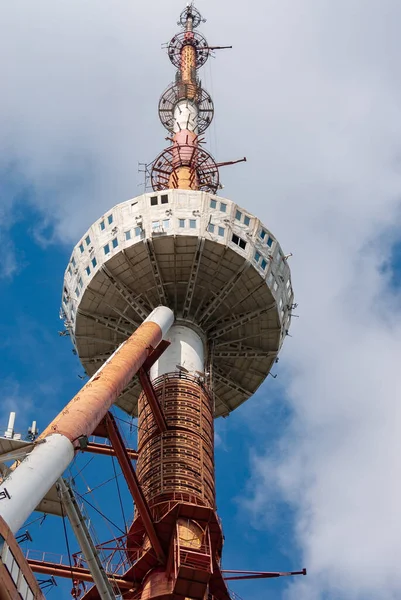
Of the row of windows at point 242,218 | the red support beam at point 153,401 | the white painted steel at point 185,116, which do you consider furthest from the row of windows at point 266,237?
the white painted steel at point 185,116

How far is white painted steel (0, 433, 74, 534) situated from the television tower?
5888 mm

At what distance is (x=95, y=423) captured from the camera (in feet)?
125

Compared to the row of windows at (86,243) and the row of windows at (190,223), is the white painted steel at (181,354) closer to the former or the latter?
the row of windows at (190,223)

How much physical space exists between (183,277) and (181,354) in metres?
5.02

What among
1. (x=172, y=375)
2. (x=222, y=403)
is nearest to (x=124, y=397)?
(x=222, y=403)

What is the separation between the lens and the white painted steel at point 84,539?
36.8 metres

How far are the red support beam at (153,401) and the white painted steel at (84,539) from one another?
1193 centimetres

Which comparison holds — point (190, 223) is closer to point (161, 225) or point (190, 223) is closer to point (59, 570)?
point (161, 225)

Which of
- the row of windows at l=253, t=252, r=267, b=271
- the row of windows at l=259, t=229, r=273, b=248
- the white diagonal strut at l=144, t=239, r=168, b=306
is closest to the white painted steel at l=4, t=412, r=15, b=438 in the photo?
the white diagonal strut at l=144, t=239, r=168, b=306

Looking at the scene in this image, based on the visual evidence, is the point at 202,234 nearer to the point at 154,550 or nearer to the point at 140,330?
the point at 140,330

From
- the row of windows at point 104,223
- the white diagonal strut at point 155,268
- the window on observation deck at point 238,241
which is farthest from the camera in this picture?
the row of windows at point 104,223

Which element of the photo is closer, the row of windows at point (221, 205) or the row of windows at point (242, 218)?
the row of windows at point (221, 205)

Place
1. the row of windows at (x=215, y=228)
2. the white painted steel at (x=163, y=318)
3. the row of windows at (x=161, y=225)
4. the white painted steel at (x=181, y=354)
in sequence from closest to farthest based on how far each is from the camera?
the white painted steel at (x=163, y=318), the white painted steel at (x=181, y=354), the row of windows at (x=161, y=225), the row of windows at (x=215, y=228)

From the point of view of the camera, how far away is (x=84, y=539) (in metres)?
38.0
